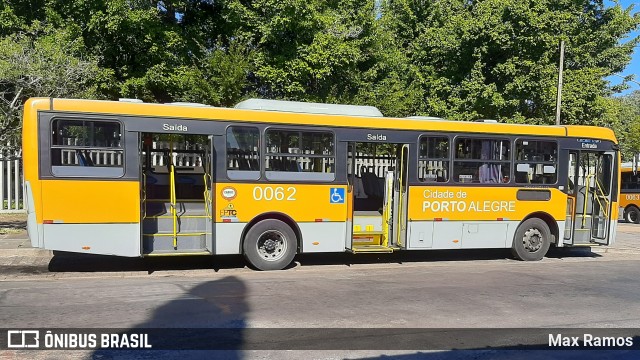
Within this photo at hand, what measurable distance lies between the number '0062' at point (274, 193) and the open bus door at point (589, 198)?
6838mm

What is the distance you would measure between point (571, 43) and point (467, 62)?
444 centimetres

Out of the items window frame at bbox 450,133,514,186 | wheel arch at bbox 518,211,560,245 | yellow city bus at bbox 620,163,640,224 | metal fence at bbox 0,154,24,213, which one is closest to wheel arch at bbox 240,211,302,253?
window frame at bbox 450,133,514,186

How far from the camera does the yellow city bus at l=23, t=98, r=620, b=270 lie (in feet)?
27.3

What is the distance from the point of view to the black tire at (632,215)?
75.0 ft

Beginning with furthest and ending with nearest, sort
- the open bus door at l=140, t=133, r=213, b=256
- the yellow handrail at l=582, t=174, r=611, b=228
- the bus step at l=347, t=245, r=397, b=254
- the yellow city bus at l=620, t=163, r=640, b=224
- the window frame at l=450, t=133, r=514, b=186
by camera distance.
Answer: the yellow city bus at l=620, t=163, r=640, b=224 < the yellow handrail at l=582, t=174, r=611, b=228 < the window frame at l=450, t=133, r=514, b=186 < the bus step at l=347, t=245, r=397, b=254 < the open bus door at l=140, t=133, r=213, b=256

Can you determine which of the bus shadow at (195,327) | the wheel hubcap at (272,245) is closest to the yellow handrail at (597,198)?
the wheel hubcap at (272,245)

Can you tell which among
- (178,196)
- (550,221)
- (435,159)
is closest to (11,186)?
(178,196)

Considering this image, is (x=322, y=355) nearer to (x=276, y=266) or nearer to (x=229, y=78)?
(x=276, y=266)

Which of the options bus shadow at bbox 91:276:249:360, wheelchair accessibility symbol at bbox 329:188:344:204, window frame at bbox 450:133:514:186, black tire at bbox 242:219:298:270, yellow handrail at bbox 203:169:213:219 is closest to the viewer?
bus shadow at bbox 91:276:249:360

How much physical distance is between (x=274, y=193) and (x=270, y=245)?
1.03 meters

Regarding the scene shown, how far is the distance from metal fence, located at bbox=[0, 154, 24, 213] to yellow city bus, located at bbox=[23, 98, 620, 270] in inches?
318

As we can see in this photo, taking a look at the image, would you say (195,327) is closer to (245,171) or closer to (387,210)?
(245,171)

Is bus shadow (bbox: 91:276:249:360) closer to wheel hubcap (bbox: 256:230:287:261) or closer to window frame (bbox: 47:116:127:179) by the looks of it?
wheel hubcap (bbox: 256:230:287:261)

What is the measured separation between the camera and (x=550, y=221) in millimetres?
11570
